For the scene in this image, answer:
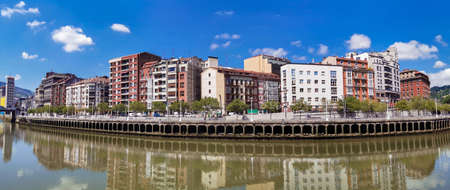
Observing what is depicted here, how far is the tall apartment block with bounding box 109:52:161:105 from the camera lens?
117750mm

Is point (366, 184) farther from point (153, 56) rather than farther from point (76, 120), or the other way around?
point (153, 56)

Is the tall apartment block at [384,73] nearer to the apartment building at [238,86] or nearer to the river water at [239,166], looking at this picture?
the apartment building at [238,86]

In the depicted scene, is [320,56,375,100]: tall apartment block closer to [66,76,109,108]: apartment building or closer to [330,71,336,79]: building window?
[330,71,336,79]: building window

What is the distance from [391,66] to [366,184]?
337 feet

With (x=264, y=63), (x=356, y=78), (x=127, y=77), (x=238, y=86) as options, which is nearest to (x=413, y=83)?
(x=356, y=78)

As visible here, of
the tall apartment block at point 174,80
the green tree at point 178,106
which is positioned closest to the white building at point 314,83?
the green tree at point 178,106

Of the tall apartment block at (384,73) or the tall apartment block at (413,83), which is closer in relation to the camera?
the tall apartment block at (384,73)

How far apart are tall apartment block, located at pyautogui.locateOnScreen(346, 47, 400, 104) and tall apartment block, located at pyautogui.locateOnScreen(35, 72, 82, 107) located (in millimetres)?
162634

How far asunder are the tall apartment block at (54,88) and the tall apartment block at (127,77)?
6279 cm

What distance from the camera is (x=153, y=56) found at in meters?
126

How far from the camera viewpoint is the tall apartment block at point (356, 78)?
92.2 meters

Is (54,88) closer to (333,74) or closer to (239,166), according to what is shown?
(333,74)

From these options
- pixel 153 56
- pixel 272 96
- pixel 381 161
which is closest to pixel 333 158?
pixel 381 161

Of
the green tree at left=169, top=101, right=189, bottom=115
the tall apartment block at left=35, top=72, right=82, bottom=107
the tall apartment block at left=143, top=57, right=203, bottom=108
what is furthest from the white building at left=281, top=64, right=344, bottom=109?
the tall apartment block at left=35, top=72, right=82, bottom=107
